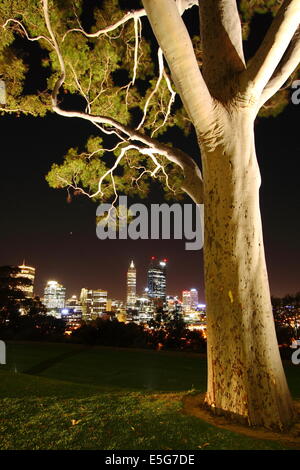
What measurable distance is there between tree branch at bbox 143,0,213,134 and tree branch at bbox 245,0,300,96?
56cm

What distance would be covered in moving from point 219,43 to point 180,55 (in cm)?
114

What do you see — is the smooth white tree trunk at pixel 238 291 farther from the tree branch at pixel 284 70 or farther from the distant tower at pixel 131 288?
the distant tower at pixel 131 288

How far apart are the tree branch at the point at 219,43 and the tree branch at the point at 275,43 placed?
35 cm

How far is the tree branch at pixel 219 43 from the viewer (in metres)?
4.21

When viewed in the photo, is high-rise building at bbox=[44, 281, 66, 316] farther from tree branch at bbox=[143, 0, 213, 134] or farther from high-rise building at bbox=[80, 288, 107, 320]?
tree branch at bbox=[143, 0, 213, 134]

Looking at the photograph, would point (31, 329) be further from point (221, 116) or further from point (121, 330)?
point (221, 116)

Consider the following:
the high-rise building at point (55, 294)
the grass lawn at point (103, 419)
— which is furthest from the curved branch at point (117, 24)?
the high-rise building at point (55, 294)

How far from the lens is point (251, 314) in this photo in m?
3.62

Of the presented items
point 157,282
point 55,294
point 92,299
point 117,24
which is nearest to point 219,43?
point 117,24

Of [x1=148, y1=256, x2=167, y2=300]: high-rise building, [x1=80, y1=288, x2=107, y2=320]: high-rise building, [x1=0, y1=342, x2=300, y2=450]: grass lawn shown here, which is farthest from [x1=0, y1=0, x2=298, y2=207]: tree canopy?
[x1=80, y1=288, x2=107, y2=320]: high-rise building

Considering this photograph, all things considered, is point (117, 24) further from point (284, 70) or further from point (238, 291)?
point (238, 291)

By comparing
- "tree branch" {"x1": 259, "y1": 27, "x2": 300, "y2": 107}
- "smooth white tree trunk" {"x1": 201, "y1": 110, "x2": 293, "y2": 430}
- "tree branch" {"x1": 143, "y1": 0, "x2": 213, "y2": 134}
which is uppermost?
"tree branch" {"x1": 259, "y1": 27, "x2": 300, "y2": 107}

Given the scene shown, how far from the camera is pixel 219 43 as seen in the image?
443 centimetres

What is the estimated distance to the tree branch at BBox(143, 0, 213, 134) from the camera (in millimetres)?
3469
